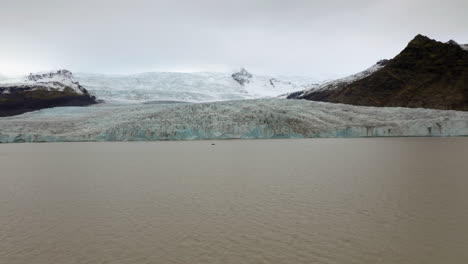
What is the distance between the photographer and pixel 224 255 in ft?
11.5

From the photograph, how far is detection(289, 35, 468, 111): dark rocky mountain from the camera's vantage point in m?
52.2

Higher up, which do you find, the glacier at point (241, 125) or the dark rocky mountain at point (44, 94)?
the dark rocky mountain at point (44, 94)

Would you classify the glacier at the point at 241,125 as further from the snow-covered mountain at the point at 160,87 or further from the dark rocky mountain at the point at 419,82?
the snow-covered mountain at the point at 160,87

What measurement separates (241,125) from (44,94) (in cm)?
4189

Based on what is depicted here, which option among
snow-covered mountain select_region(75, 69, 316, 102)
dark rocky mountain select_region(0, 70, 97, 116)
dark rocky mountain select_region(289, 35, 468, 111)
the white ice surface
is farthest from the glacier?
snow-covered mountain select_region(75, 69, 316, 102)

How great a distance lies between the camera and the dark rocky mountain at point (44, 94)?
52062 mm

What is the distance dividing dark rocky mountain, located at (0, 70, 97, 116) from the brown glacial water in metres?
47.8

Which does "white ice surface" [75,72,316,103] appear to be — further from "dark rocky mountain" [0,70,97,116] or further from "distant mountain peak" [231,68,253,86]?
"distant mountain peak" [231,68,253,86]

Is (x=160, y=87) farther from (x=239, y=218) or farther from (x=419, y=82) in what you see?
(x=239, y=218)

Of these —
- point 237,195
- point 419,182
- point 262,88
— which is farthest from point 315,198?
point 262,88

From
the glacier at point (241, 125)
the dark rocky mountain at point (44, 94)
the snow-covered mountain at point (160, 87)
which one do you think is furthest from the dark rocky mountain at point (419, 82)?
the dark rocky mountain at point (44, 94)

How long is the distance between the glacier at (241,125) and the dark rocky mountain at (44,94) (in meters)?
24.7

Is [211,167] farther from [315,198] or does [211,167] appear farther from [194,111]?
[194,111]

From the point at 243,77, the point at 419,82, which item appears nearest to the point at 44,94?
the point at 419,82
